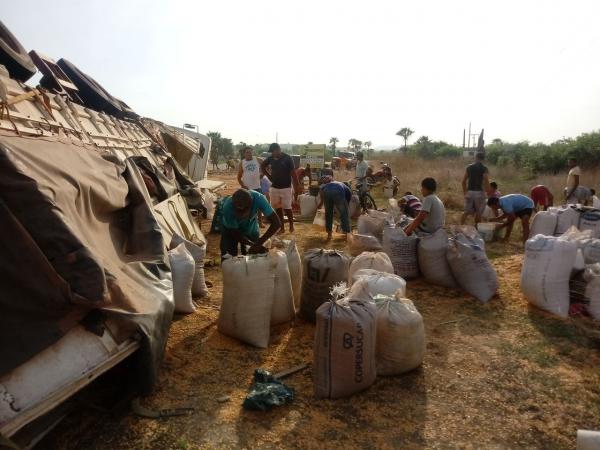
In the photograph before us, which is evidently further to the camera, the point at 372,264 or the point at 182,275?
the point at 372,264

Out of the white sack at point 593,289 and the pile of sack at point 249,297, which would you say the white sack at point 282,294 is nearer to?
the pile of sack at point 249,297

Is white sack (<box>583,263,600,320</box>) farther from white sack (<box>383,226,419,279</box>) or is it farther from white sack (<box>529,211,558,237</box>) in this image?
white sack (<box>529,211,558,237</box>)

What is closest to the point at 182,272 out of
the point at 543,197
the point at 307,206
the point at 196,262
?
the point at 196,262

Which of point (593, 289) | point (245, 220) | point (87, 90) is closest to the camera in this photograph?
point (593, 289)

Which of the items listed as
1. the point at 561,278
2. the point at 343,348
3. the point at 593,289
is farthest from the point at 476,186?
the point at 343,348

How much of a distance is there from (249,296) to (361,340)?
3.45 ft

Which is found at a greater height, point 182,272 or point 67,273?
point 67,273

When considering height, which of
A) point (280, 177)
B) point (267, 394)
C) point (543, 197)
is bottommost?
point (267, 394)

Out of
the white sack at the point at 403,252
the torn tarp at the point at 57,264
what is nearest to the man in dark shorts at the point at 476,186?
the white sack at the point at 403,252

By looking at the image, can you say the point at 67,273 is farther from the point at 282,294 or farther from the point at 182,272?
the point at 282,294

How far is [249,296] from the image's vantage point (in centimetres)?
339

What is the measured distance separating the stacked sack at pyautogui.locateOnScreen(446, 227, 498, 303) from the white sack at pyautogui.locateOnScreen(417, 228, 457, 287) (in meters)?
0.18

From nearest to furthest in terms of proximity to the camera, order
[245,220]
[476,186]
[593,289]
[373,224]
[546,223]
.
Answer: [593,289]
[245,220]
[546,223]
[373,224]
[476,186]

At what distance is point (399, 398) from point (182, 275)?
2.05 metres
